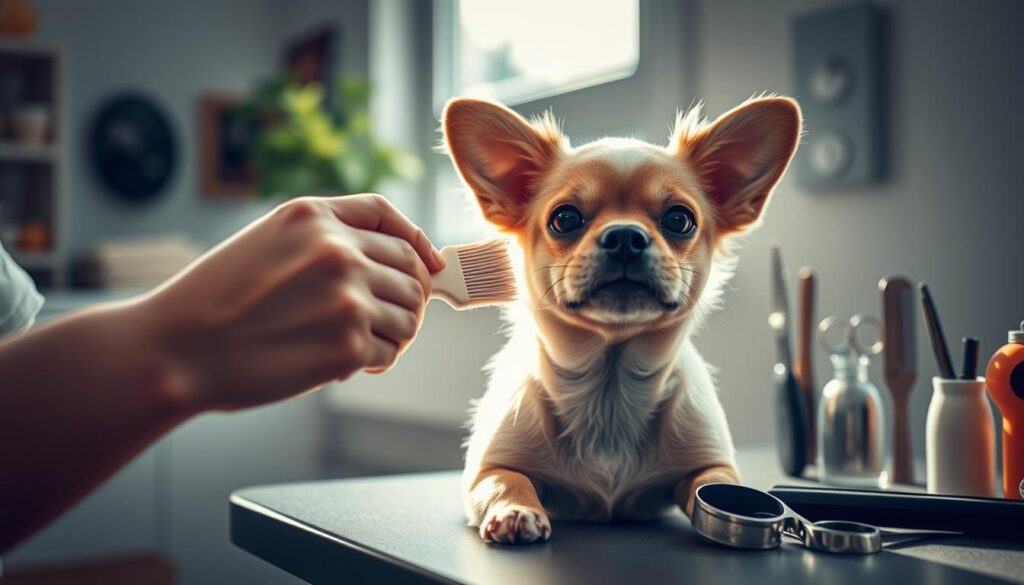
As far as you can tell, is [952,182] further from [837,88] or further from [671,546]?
[671,546]

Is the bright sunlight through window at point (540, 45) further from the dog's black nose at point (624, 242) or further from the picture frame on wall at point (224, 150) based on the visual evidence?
the dog's black nose at point (624, 242)

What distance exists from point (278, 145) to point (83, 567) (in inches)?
55.2

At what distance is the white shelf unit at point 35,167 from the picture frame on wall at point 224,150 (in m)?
0.59

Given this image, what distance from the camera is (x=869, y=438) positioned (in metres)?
1.16

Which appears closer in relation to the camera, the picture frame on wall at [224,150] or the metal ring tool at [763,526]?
the metal ring tool at [763,526]

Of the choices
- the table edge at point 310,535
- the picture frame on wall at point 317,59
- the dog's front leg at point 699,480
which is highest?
the picture frame on wall at point 317,59

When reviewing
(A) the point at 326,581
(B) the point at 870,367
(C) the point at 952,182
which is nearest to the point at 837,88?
(C) the point at 952,182

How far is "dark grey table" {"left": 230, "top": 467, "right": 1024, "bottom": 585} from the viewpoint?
0.68 meters

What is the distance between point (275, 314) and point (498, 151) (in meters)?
0.48

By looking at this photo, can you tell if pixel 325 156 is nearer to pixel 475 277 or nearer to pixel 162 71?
pixel 162 71

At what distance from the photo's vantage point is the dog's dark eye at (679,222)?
0.87 meters

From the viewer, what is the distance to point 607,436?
887 mm

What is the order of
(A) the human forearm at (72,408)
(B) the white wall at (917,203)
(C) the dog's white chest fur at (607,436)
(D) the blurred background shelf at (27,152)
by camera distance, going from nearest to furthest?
(A) the human forearm at (72,408), (C) the dog's white chest fur at (607,436), (B) the white wall at (917,203), (D) the blurred background shelf at (27,152)

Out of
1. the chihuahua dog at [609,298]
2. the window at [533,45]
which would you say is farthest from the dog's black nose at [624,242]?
the window at [533,45]
